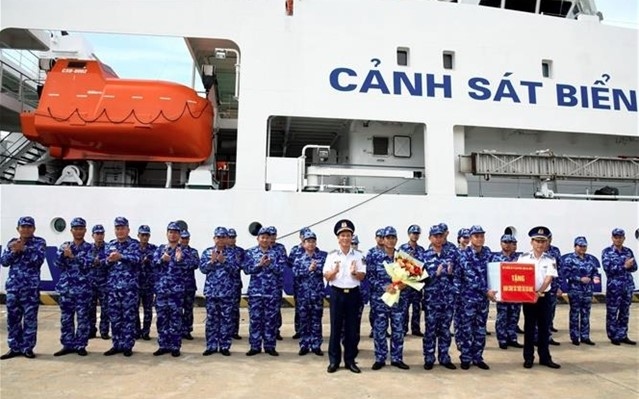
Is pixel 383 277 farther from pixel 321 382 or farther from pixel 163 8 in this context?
pixel 163 8

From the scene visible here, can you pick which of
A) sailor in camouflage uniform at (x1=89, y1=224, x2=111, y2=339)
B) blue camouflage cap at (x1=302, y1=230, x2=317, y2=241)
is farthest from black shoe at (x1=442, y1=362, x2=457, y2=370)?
sailor in camouflage uniform at (x1=89, y1=224, x2=111, y2=339)

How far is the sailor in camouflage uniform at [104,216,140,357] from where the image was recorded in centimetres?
467

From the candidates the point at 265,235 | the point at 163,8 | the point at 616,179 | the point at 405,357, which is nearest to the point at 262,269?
the point at 265,235

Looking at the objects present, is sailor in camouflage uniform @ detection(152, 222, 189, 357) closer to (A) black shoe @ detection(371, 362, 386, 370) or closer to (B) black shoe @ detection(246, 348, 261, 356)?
(B) black shoe @ detection(246, 348, 261, 356)

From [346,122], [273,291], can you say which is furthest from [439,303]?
[346,122]

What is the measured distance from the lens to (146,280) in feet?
18.5

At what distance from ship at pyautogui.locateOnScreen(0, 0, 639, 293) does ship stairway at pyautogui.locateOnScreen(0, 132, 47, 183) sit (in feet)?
0.76

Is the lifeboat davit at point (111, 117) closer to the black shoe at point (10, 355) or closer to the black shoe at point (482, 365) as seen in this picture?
the black shoe at point (10, 355)

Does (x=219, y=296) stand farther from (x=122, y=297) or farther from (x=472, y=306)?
(x=472, y=306)

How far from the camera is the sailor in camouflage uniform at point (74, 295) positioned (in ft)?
15.3

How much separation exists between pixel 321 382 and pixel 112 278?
237 centimetres

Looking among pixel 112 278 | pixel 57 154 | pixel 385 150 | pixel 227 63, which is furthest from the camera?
pixel 227 63

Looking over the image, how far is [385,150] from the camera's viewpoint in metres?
8.64

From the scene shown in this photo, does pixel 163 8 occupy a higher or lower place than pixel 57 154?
higher
